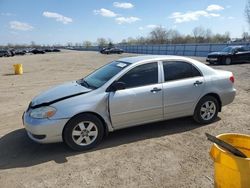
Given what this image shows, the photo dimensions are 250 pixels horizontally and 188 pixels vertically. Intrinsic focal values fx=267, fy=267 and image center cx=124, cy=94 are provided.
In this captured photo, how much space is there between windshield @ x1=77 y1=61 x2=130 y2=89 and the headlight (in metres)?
0.91

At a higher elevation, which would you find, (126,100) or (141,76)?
(141,76)

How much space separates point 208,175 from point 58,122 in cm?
248

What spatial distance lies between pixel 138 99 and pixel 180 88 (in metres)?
0.98

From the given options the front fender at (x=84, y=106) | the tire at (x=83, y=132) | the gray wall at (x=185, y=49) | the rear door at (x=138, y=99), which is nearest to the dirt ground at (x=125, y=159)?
the tire at (x=83, y=132)

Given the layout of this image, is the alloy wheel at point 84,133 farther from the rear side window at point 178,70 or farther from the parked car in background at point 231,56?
the parked car in background at point 231,56

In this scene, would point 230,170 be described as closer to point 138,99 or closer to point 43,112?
point 138,99

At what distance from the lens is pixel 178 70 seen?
5.55 meters

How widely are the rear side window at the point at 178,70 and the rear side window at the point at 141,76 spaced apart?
0.25 meters

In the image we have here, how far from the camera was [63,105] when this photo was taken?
455 centimetres

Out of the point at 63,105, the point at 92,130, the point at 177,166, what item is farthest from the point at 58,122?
the point at 177,166

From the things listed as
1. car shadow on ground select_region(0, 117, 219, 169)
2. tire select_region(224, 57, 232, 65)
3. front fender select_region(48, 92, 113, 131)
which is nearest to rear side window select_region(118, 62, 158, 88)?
front fender select_region(48, 92, 113, 131)

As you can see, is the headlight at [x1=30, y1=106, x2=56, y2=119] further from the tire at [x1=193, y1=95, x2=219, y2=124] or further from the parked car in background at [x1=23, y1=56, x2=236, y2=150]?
the tire at [x1=193, y1=95, x2=219, y2=124]

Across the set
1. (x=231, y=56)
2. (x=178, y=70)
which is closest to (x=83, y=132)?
(x=178, y=70)

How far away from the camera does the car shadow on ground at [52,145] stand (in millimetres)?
4426
